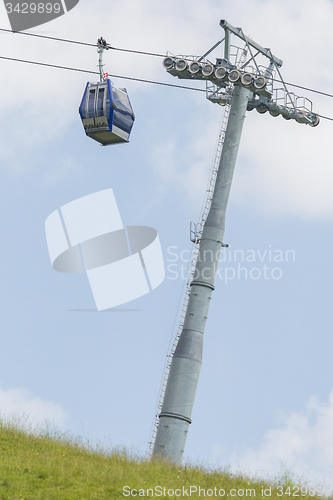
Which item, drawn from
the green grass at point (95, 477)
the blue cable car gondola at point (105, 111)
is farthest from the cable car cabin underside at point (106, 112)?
the green grass at point (95, 477)

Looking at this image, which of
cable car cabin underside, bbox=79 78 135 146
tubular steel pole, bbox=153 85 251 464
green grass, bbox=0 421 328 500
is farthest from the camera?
cable car cabin underside, bbox=79 78 135 146

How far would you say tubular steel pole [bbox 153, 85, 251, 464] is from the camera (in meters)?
28.0

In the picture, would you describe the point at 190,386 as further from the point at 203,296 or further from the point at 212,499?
the point at 212,499

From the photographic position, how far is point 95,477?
19.4 m

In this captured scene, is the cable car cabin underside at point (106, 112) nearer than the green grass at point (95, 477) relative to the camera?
No

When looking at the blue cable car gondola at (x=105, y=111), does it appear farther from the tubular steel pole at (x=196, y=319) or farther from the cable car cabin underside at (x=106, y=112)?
the tubular steel pole at (x=196, y=319)

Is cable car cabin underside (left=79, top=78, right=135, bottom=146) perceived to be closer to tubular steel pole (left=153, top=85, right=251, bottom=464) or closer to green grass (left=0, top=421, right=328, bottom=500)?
tubular steel pole (left=153, top=85, right=251, bottom=464)

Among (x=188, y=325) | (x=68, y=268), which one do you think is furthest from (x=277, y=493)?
(x=68, y=268)

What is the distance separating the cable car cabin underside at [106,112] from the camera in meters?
28.4

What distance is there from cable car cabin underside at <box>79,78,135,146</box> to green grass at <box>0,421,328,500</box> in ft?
42.0

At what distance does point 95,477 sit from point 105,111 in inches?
590

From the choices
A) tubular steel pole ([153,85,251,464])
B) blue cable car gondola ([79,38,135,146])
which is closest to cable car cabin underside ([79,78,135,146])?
blue cable car gondola ([79,38,135,146])

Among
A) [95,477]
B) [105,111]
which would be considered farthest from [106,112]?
[95,477]

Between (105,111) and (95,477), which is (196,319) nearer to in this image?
(105,111)
